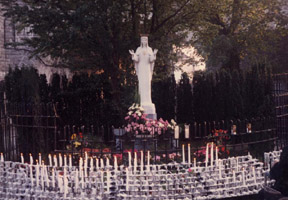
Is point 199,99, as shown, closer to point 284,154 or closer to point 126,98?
point 126,98

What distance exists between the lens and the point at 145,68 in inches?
486

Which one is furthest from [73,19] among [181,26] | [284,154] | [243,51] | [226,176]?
[243,51]

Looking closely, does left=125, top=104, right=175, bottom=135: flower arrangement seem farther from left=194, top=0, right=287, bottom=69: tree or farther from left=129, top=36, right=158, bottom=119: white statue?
left=194, top=0, right=287, bottom=69: tree

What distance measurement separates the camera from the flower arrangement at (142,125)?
10877 mm

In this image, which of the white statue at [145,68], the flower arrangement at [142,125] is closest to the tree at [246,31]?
the white statue at [145,68]

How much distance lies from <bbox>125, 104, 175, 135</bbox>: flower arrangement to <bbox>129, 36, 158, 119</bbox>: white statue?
0.68m

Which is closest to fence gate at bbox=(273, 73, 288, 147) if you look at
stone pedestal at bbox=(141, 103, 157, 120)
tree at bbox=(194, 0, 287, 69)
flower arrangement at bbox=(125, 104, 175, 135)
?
flower arrangement at bbox=(125, 104, 175, 135)

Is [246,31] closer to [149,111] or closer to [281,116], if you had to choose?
[149,111]

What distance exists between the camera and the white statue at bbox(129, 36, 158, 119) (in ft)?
39.7

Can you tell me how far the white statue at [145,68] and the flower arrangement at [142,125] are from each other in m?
0.68

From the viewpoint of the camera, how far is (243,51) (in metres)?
22.8

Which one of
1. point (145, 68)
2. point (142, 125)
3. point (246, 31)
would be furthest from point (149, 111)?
point (246, 31)

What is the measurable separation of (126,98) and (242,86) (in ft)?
14.2

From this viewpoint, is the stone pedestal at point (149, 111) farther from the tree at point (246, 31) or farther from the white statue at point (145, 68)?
the tree at point (246, 31)
